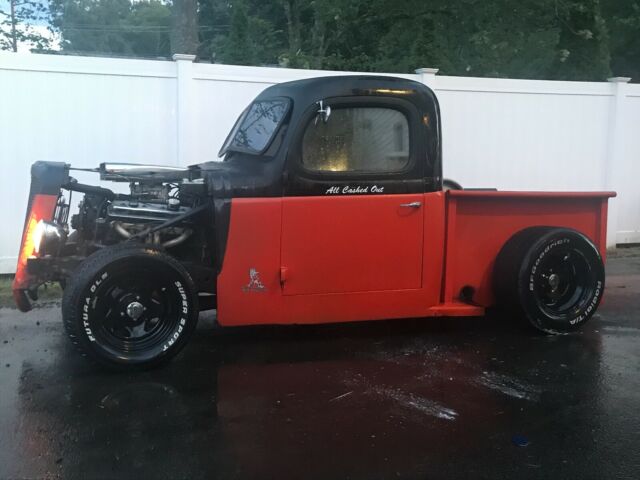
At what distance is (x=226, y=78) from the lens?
7898mm

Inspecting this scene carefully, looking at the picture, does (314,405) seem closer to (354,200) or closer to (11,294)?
(354,200)

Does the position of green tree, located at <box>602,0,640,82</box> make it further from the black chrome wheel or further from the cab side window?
the cab side window

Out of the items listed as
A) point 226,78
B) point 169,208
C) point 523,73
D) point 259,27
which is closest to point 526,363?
point 169,208

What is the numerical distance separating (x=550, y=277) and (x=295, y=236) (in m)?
2.29

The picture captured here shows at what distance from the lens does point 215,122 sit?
313 inches

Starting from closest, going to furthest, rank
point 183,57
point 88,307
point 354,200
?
point 88,307, point 354,200, point 183,57

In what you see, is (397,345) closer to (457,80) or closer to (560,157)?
(457,80)

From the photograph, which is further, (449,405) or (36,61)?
(36,61)

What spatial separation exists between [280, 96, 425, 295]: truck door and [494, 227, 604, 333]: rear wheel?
0.83 m

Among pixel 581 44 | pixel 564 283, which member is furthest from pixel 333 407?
pixel 581 44

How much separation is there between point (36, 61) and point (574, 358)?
6.38 metres

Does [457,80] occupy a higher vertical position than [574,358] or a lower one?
higher

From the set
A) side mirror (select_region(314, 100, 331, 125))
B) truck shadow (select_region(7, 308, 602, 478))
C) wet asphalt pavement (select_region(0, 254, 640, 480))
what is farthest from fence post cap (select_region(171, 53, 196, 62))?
truck shadow (select_region(7, 308, 602, 478))

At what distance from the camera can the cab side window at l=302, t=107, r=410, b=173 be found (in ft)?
16.4
